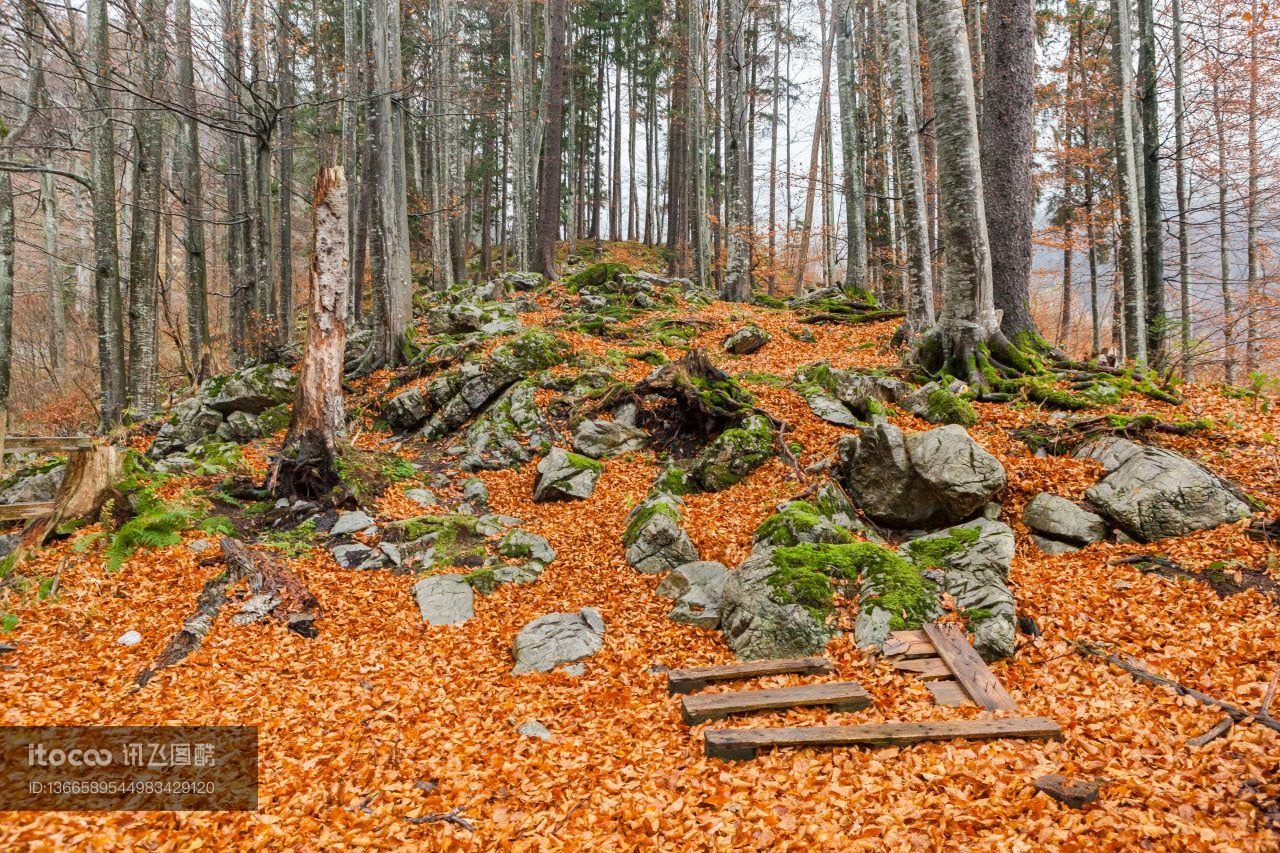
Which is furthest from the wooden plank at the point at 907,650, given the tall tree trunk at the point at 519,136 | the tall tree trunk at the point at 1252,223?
the tall tree trunk at the point at 519,136

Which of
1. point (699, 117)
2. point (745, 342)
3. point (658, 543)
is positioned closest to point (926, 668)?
point (658, 543)

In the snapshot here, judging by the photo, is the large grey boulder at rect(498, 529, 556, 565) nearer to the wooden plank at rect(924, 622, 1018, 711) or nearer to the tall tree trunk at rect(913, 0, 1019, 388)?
the wooden plank at rect(924, 622, 1018, 711)

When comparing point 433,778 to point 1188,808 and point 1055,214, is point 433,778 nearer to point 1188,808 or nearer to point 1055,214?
point 1188,808

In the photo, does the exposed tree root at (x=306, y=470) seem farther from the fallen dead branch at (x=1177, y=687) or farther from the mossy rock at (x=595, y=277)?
the mossy rock at (x=595, y=277)

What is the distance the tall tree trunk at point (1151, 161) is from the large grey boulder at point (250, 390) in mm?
16404

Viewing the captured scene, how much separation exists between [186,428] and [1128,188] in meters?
17.5

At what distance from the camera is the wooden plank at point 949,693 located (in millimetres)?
3899

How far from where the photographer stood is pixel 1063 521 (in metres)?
5.64

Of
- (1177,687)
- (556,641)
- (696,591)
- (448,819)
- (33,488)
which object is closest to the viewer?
(448,819)

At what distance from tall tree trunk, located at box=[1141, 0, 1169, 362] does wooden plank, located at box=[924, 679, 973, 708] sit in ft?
33.3

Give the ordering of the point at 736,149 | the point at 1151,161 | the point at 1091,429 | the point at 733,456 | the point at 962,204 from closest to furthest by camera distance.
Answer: the point at 1091,429, the point at 962,204, the point at 733,456, the point at 1151,161, the point at 736,149

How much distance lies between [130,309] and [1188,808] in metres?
15.5

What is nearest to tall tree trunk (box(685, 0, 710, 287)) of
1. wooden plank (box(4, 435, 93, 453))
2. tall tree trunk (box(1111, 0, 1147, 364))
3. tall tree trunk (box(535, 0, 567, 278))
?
tall tree trunk (box(535, 0, 567, 278))

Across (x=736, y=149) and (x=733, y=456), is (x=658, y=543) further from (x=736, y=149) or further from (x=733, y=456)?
(x=736, y=149)
